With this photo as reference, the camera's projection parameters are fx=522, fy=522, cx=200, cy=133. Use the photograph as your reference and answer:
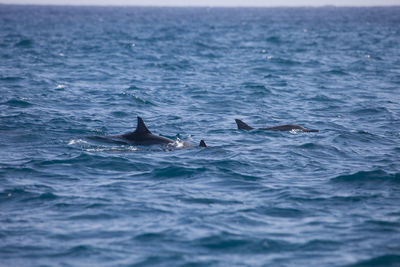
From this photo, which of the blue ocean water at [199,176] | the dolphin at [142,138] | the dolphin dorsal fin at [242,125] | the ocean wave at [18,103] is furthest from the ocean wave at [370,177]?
the ocean wave at [18,103]

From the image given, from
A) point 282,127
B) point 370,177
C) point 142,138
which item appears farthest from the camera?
point 282,127

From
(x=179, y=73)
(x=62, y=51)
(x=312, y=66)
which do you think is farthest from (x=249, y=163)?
(x=62, y=51)

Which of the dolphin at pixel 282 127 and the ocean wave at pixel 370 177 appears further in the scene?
the dolphin at pixel 282 127

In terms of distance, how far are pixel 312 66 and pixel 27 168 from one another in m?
28.9

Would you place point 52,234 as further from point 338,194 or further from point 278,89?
point 278,89

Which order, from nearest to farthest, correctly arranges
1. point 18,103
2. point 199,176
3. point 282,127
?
point 199,176 → point 282,127 → point 18,103

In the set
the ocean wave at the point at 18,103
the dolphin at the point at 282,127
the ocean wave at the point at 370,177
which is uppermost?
the ocean wave at the point at 370,177

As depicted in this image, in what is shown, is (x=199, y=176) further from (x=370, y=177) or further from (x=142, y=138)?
(x=370, y=177)

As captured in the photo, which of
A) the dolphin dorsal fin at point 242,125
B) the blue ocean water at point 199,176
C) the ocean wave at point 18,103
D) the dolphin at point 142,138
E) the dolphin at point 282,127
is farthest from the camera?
the ocean wave at point 18,103

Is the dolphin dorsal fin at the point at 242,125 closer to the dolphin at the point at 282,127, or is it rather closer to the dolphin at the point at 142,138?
the dolphin at the point at 282,127

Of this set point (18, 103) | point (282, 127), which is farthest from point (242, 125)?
point (18, 103)

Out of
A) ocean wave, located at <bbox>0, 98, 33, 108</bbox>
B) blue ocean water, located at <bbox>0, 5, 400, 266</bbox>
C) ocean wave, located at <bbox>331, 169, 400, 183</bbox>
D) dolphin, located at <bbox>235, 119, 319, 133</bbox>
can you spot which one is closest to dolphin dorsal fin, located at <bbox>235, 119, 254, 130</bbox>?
dolphin, located at <bbox>235, 119, 319, 133</bbox>

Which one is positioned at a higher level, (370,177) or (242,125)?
(370,177)

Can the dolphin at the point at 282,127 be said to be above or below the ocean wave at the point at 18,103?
above
